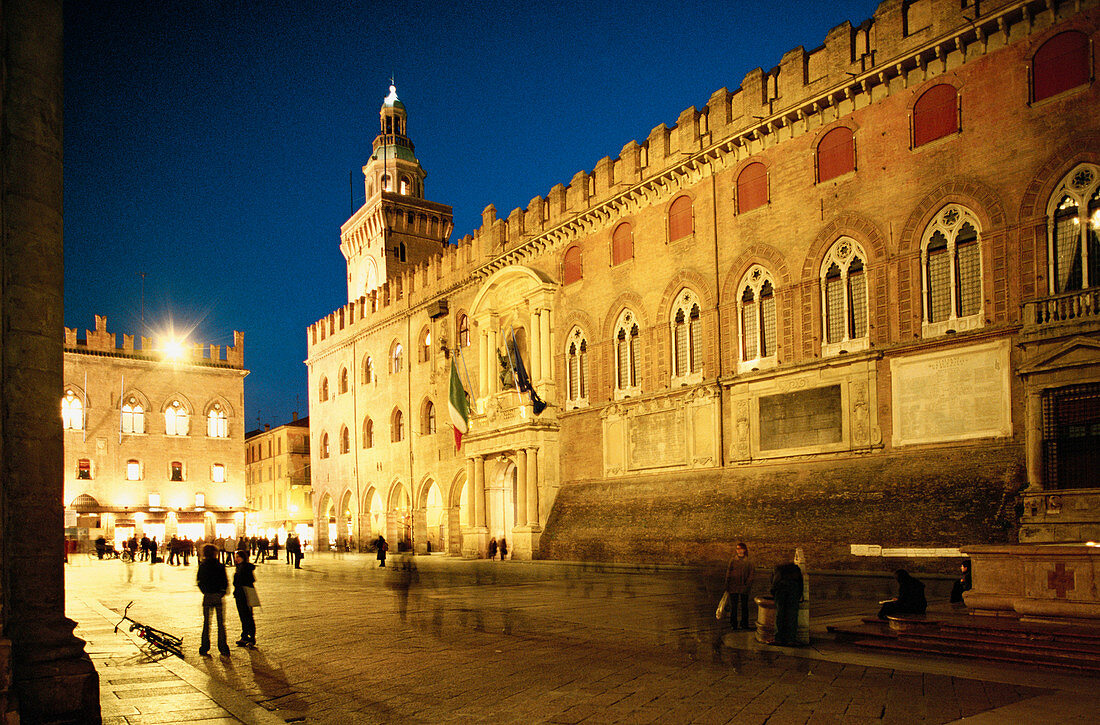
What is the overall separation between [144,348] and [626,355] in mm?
37549

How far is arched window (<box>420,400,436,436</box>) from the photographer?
124 feet

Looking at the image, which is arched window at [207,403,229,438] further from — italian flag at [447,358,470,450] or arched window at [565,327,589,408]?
arched window at [565,327,589,408]

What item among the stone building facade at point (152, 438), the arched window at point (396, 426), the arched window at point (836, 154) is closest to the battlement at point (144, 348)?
the stone building facade at point (152, 438)

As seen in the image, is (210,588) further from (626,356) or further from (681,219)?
(681,219)

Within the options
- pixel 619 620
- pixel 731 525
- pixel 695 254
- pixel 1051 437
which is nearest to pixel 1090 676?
pixel 619 620

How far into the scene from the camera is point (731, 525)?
21.4m

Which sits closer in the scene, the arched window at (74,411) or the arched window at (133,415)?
the arched window at (74,411)

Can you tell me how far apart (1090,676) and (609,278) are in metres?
20.4

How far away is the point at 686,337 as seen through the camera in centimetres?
2461

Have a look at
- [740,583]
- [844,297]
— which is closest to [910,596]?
[740,583]

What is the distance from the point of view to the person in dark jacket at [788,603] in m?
10.5

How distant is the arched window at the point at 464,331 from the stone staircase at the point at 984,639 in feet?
82.6

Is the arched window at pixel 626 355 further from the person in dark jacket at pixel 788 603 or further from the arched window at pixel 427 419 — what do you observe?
the person in dark jacket at pixel 788 603

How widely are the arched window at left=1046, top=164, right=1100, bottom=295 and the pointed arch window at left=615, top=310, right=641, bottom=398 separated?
12042 mm
